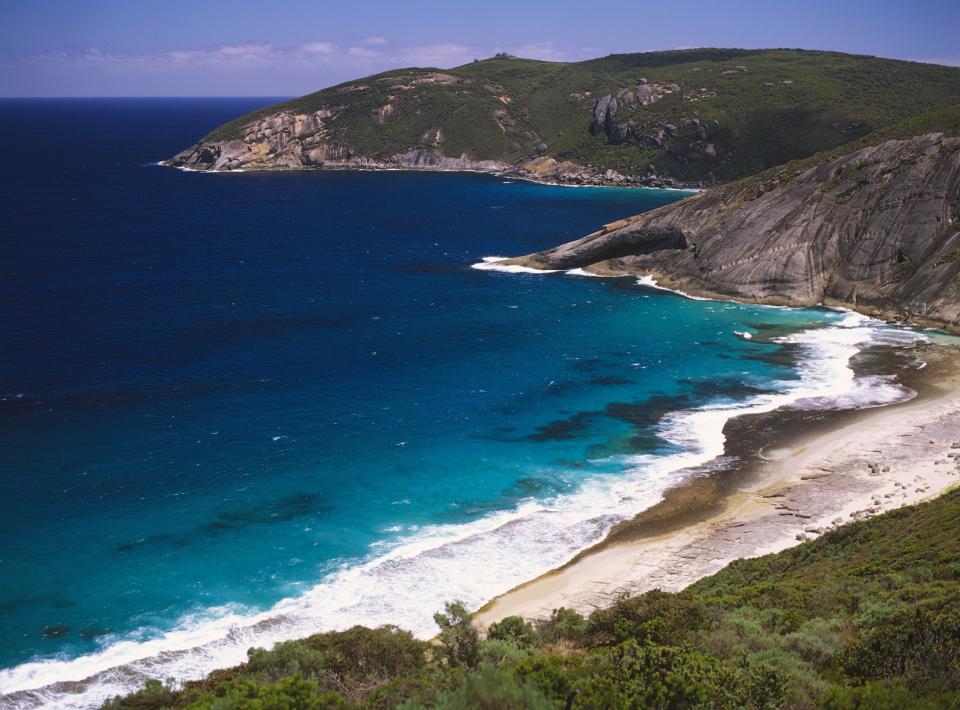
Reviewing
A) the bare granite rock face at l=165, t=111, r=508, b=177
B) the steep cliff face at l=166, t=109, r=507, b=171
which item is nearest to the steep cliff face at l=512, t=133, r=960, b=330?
the bare granite rock face at l=165, t=111, r=508, b=177

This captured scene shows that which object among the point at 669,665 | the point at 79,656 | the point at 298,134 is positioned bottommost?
the point at 79,656

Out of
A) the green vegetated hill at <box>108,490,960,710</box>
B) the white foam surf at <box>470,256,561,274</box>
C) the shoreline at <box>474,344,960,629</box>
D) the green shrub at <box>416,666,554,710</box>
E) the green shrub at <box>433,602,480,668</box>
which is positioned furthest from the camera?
the white foam surf at <box>470,256,561,274</box>

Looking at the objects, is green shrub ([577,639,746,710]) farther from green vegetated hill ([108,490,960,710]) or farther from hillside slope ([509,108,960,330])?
hillside slope ([509,108,960,330])

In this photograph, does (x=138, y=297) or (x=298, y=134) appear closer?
(x=138, y=297)

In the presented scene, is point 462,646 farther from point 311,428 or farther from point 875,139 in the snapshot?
point 875,139

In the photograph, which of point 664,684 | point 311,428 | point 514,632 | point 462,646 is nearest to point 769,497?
point 514,632

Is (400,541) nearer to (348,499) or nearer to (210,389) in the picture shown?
(348,499)

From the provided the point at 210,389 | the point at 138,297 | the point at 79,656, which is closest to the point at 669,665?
the point at 79,656
